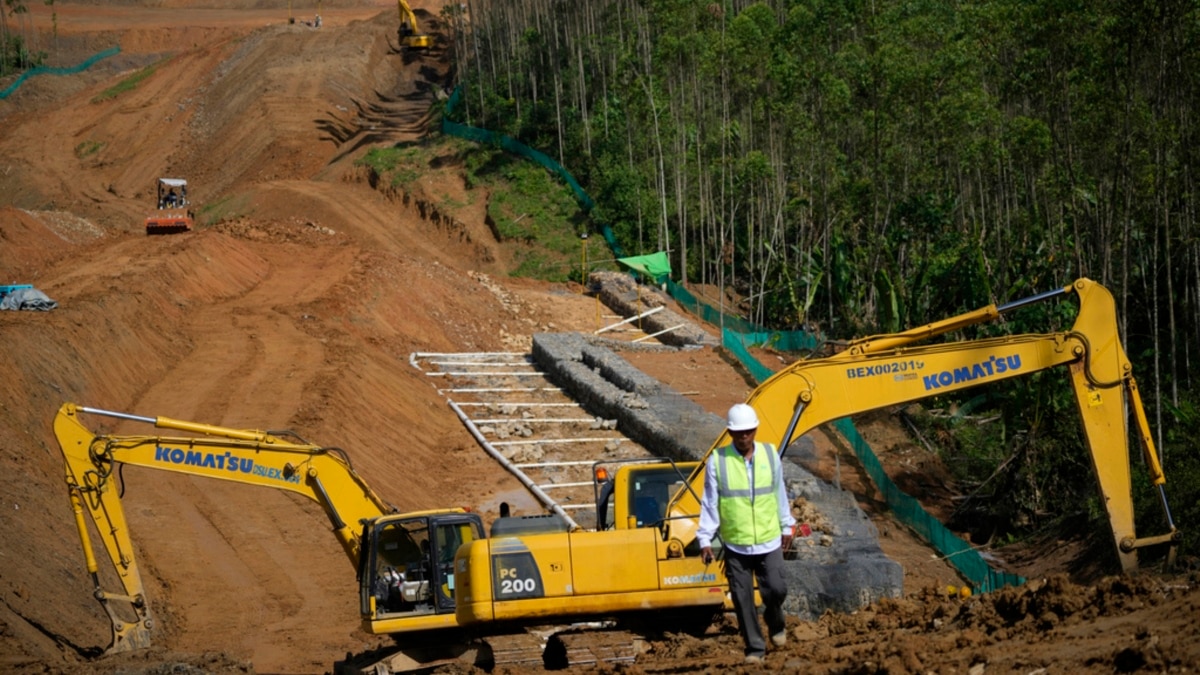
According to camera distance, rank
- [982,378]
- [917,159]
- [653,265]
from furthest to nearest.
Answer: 1. [653,265]
2. [917,159]
3. [982,378]

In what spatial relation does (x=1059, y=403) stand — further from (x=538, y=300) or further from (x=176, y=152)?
(x=176, y=152)

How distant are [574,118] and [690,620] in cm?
4911

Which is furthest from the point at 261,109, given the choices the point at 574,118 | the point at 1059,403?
the point at 1059,403

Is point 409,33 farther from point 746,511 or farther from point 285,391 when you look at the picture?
point 746,511

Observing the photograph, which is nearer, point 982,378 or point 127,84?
point 982,378

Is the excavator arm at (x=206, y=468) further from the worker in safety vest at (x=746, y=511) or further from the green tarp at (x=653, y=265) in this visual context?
the green tarp at (x=653, y=265)

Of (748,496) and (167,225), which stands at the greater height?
(167,225)

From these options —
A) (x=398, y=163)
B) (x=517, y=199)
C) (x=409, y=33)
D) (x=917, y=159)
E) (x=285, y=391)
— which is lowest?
(x=285, y=391)

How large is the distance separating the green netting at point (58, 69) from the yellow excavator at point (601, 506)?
7005 cm

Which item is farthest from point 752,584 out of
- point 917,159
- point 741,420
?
point 917,159

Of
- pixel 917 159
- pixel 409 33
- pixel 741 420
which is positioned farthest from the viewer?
pixel 409 33

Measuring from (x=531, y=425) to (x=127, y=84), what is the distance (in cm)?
5827

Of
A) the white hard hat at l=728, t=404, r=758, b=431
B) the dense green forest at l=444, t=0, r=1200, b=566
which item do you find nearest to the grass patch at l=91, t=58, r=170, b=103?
the dense green forest at l=444, t=0, r=1200, b=566

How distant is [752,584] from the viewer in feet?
31.0
